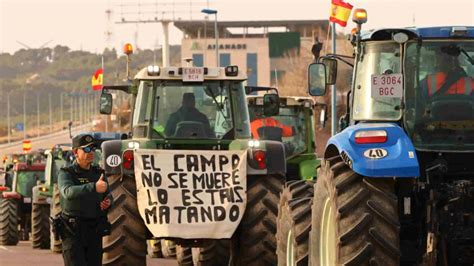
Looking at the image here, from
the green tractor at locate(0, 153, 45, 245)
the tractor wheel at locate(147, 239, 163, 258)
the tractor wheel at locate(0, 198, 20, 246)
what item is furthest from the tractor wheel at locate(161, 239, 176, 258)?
the green tractor at locate(0, 153, 45, 245)

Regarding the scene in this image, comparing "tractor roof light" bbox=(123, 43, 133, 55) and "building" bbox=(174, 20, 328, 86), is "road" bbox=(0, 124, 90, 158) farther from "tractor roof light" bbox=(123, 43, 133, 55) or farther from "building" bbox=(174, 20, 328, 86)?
"tractor roof light" bbox=(123, 43, 133, 55)

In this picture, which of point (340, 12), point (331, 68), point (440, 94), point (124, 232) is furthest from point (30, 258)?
point (440, 94)

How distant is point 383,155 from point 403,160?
170mm

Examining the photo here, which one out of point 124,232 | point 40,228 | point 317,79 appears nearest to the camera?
point 317,79

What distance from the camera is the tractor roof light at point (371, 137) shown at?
11398mm

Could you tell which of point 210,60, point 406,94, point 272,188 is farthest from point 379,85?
point 210,60

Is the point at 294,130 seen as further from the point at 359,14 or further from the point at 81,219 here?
the point at 81,219

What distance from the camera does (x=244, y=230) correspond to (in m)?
17.4

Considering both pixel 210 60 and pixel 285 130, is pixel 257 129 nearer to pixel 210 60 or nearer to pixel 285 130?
pixel 285 130

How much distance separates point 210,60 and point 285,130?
4301 inches

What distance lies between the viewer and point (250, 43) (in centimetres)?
13962

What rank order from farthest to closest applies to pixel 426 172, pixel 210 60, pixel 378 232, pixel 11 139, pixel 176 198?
pixel 11 139 → pixel 210 60 → pixel 176 198 → pixel 426 172 → pixel 378 232

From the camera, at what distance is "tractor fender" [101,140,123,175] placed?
56.9 feet

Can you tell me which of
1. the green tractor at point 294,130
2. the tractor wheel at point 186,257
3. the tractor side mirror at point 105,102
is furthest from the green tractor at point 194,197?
the green tractor at point 294,130
